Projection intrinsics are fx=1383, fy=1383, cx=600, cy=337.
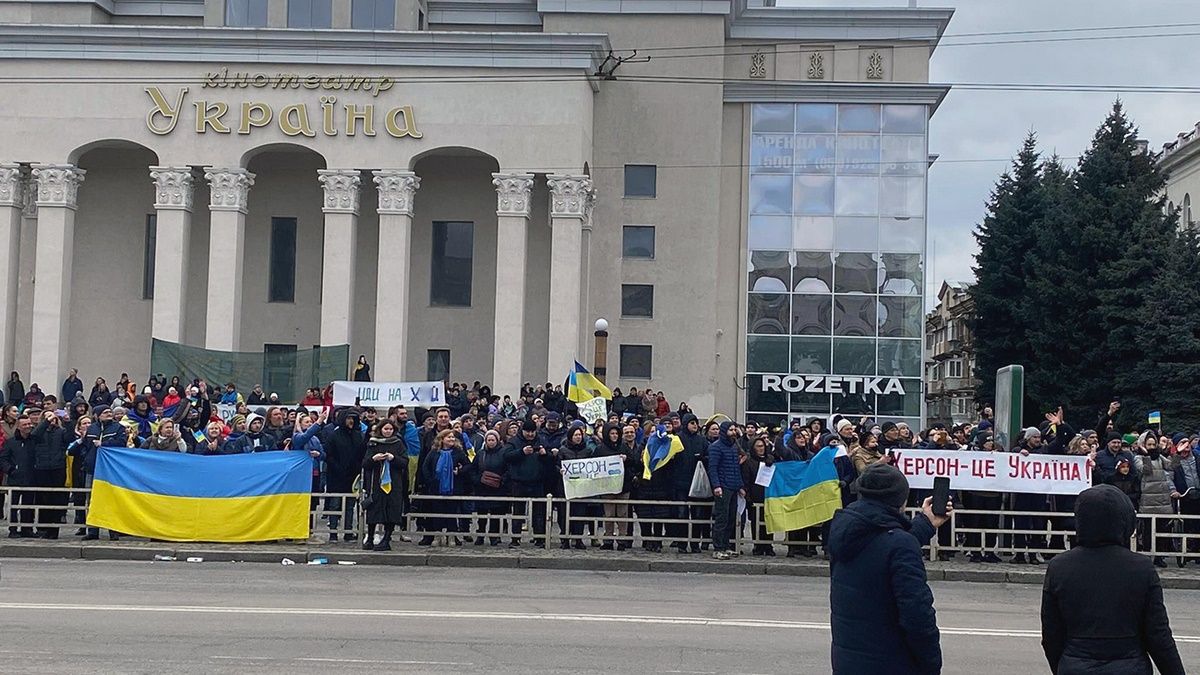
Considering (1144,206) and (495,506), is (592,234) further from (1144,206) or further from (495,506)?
(495,506)

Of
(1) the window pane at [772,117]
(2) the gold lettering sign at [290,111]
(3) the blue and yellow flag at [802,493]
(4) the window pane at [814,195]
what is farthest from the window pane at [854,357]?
(3) the blue and yellow flag at [802,493]

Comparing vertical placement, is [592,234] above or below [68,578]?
above

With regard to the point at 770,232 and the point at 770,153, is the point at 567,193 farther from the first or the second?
the point at 770,153

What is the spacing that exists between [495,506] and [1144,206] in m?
31.0

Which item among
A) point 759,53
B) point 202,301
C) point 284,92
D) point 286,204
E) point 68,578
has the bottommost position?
point 68,578

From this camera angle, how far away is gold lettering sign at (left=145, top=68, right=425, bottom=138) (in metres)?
39.9

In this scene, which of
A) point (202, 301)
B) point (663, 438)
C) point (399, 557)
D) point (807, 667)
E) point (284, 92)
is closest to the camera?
point (807, 667)

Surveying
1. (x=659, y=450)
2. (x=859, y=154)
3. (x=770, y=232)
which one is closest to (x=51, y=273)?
(x=770, y=232)

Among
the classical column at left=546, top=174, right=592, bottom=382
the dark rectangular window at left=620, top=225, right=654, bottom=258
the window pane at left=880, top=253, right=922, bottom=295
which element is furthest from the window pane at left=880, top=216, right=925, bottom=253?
the classical column at left=546, top=174, right=592, bottom=382

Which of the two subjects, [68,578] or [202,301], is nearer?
[68,578]

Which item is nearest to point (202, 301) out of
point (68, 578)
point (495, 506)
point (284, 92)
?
point (284, 92)

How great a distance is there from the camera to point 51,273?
40.6m

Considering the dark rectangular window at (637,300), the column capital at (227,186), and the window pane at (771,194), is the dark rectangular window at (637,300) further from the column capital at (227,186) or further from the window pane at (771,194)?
the column capital at (227,186)

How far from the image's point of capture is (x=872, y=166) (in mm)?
43906
